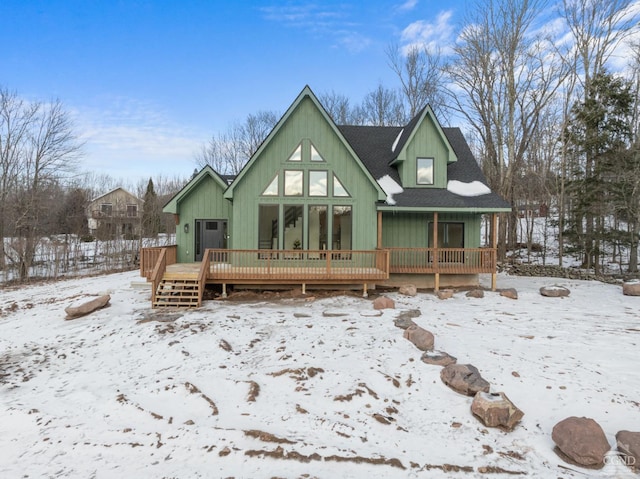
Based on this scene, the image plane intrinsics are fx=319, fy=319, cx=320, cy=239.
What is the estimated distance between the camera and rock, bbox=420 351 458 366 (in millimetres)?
6229

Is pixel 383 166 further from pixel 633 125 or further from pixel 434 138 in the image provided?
pixel 633 125

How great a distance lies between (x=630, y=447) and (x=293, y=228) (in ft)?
33.4

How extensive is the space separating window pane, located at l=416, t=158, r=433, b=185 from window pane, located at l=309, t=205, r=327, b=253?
4492 mm

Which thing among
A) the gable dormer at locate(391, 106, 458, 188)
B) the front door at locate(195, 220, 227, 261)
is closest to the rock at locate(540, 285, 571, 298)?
the gable dormer at locate(391, 106, 458, 188)

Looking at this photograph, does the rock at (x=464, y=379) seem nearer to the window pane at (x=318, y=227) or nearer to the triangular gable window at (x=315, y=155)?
the window pane at (x=318, y=227)

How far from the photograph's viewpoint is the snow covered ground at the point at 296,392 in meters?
4.00

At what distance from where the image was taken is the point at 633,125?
16.7m

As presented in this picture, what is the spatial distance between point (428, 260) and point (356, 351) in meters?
7.36

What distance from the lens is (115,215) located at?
1148 inches

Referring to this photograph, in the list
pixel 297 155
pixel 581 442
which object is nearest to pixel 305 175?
pixel 297 155

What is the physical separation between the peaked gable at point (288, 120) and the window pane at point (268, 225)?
1.37 metres

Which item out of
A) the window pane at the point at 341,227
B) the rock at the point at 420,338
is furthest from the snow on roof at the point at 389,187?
the rock at the point at 420,338

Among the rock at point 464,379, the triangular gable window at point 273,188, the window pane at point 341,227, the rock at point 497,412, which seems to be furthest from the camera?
the window pane at point 341,227

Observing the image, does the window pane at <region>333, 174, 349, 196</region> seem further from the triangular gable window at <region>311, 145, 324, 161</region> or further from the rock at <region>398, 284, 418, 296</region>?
the rock at <region>398, 284, 418, 296</region>
